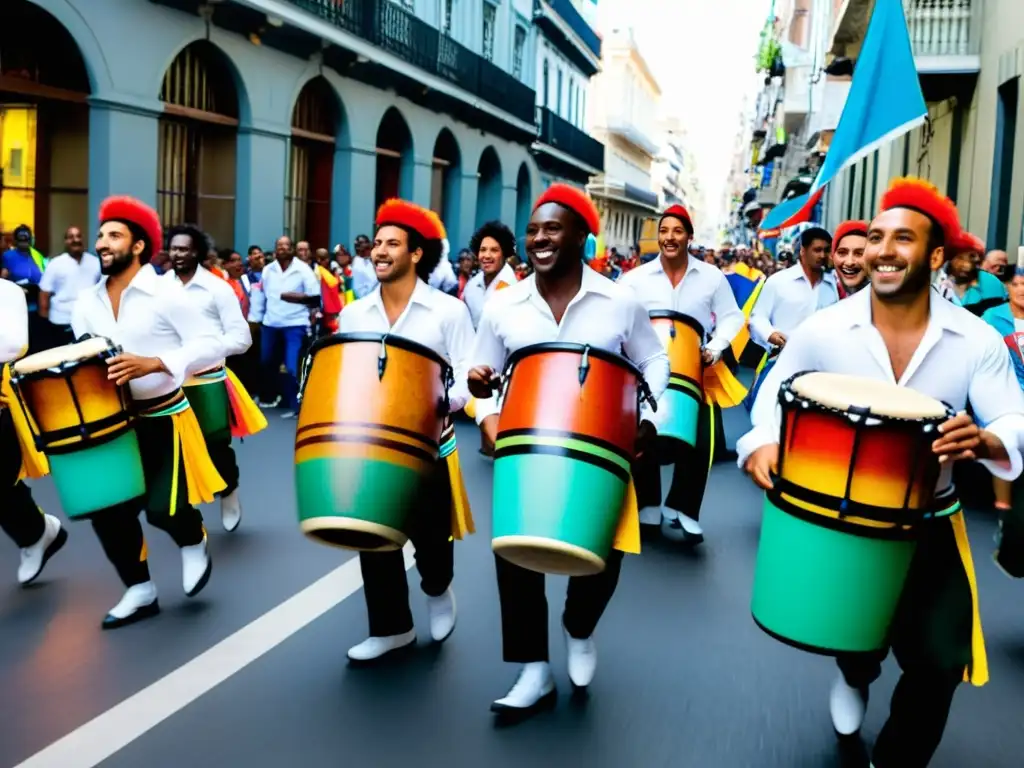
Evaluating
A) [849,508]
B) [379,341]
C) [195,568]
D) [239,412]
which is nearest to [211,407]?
[239,412]

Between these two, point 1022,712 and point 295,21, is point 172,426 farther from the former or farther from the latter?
point 295,21

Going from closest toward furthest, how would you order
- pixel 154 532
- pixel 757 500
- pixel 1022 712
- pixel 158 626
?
1. pixel 1022 712
2. pixel 158 626
3. pixel 154 532
4. pixel 757 500

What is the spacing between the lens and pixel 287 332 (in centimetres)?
1277

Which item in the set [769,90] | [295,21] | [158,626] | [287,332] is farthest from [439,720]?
[769,90]

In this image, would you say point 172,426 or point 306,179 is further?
point 306,179

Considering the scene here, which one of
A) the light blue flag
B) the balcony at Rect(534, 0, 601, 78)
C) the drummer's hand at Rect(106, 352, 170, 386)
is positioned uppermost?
the balcony at Rect(534, 0, 601, 78)

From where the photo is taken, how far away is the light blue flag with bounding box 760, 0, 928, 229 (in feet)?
25.4

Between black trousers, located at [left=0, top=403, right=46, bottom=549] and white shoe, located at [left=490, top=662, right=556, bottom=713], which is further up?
black trousers, located at [left=0, top=403, right=46, bottom=549]

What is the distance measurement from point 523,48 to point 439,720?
3304 cm

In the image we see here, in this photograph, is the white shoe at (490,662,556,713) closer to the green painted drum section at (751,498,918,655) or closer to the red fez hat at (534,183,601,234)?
the green painted drum section at (751,498,918,655)

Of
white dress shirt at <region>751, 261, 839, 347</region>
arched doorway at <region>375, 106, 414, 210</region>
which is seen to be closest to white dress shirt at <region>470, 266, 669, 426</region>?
white dress shirt at <region>751, 261, 839, 347</region>

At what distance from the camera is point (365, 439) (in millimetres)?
4102

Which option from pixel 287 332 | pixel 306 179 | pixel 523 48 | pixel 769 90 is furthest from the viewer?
pixel 769 90

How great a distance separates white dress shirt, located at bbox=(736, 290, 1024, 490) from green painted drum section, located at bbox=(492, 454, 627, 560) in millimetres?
460
